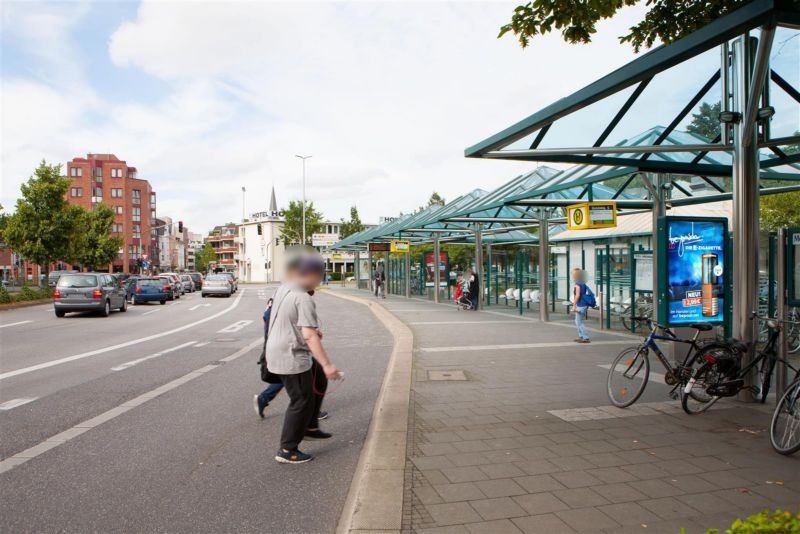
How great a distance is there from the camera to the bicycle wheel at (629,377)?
6625 millimetres

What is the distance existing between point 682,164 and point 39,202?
32.1 metres

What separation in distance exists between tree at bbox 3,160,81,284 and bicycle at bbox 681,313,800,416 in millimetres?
32594

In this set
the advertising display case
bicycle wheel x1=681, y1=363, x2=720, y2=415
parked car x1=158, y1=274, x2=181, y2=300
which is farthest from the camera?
parked car x1=158, y1=274, x2=181, y2=300

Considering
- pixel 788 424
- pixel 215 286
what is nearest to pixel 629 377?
pixel 788 424

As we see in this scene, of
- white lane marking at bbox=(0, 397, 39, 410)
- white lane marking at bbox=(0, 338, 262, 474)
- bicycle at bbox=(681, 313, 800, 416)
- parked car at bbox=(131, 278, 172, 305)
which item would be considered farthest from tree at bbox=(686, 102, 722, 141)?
parked car at bbox=(131, 278, 172, 305)

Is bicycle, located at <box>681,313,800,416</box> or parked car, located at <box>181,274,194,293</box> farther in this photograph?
parked car, located at <box>181,274,194,293</box>

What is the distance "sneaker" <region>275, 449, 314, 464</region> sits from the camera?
198 inches

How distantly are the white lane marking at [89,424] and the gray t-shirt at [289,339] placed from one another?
87.0 inches

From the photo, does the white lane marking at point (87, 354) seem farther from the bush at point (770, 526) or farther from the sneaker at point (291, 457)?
the bush at point (770, 526)

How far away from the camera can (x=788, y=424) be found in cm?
490

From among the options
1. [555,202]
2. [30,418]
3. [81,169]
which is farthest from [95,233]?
[30,418]

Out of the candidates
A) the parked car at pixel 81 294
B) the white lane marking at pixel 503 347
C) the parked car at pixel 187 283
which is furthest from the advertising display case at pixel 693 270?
the parked car at pixel 187 283

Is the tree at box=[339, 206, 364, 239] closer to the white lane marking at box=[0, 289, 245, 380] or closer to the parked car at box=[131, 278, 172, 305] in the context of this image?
the parked car at box=[131, 278, 172, 305]

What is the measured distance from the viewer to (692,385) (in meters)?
6.25
